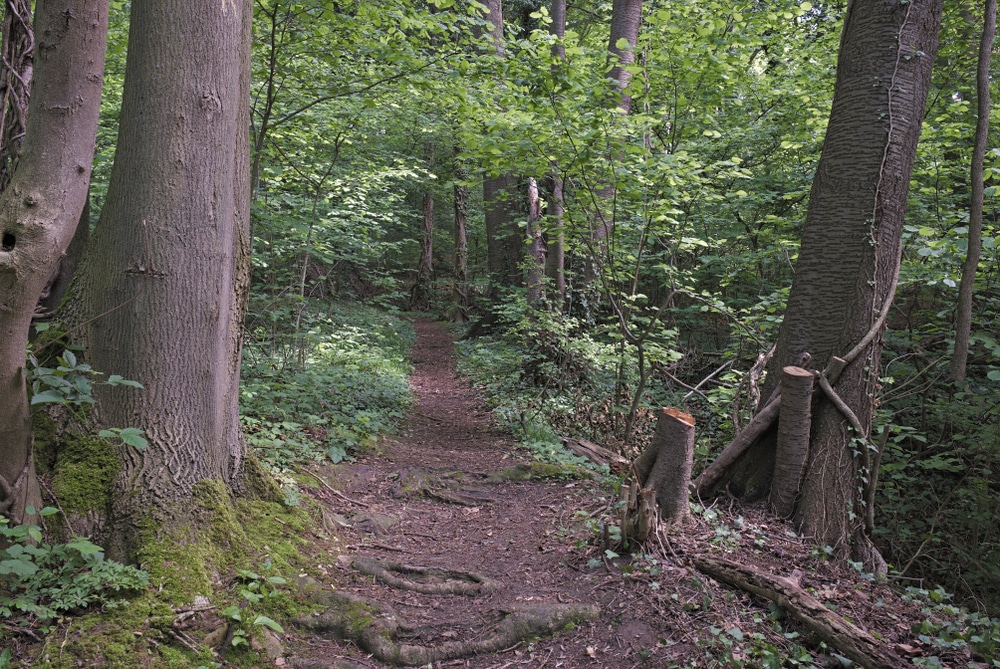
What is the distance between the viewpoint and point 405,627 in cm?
346

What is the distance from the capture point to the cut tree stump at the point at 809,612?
2.95 meters

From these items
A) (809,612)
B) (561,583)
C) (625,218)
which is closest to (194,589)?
(561,583)

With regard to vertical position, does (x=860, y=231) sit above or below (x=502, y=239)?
below

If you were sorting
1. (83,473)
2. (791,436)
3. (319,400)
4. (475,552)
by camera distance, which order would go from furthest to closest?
(319,400)
(475,552)
(791,436)
(83,473)

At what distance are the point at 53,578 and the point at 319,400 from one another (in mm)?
4257

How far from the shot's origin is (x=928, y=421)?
6305 millimetres

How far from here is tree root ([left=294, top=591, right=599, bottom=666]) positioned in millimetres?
3234

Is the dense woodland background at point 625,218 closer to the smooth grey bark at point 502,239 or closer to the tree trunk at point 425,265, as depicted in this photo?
the smooth grey bark at point 502,239

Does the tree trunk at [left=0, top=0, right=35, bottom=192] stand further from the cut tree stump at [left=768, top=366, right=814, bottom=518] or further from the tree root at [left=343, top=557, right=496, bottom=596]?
the cut tree stump at [left=768, top=366, right=814, bottom=518]

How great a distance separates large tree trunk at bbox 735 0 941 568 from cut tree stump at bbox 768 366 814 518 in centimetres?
9

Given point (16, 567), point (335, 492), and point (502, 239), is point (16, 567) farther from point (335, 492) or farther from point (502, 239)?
point (502, 239)

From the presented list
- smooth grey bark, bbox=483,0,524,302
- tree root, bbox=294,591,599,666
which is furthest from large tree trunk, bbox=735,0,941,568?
smooth grey bark, bbox=483,0,524,302

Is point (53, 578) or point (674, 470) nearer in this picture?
point (53, 578)

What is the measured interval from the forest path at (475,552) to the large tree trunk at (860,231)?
5.87ft
